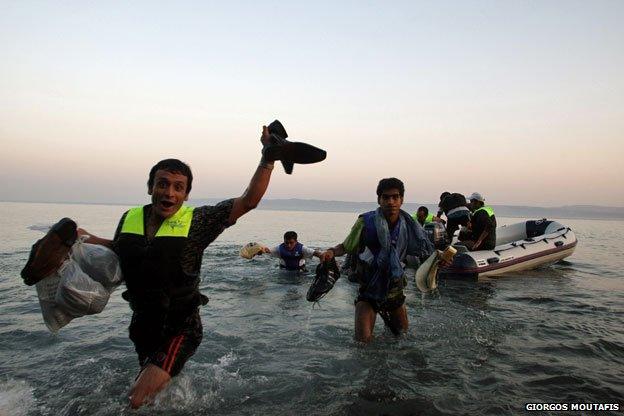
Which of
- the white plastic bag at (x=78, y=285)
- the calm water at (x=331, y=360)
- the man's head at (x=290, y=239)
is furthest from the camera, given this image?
the man's head at (x=290, y=239)

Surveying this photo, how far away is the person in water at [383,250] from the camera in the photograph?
5.02 m

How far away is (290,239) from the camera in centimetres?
1145

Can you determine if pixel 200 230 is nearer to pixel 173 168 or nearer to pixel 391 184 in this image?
pixel 173 168

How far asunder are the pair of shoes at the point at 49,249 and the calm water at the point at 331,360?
1.84m

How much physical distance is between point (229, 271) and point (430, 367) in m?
8.87

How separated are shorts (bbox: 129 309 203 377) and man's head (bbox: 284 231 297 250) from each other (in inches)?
316

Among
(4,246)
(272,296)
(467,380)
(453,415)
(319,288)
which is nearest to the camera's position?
(453,415)

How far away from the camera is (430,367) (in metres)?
4.98

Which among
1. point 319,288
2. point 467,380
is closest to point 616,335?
point 467,380

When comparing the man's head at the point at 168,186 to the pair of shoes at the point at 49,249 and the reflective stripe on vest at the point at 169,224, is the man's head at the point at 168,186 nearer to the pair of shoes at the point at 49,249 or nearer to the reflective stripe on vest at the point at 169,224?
the reflective stripe on vest at the point at 169,224

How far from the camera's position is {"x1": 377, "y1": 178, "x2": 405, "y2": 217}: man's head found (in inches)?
197

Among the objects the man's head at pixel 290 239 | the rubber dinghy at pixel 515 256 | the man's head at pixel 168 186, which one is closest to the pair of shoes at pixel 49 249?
the man's head at pixel 168 186

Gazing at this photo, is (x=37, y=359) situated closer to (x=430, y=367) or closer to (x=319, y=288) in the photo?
(x=319, y=288)

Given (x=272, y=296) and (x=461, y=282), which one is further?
(x=461, y=282)
